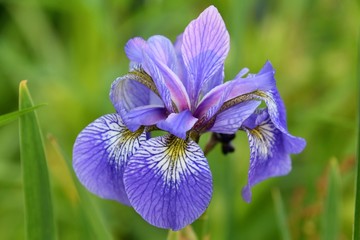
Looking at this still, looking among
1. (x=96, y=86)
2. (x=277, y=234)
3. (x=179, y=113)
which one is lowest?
(x=277, y=234)

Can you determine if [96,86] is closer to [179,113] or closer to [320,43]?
[320,43]

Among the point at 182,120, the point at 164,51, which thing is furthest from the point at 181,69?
the point at 182,120

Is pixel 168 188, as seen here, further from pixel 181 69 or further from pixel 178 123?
pixel 181 69

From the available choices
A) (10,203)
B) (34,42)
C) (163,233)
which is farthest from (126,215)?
(34,42)

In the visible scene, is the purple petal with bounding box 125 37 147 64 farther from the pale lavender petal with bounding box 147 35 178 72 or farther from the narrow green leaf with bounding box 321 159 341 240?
the narrow green leaf with bounding box 321 159 341 240

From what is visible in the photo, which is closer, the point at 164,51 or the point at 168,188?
the point at 168,188

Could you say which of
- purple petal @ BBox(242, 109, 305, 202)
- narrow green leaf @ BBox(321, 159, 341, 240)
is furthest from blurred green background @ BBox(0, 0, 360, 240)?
purple petal @ BBox(242, 109, 305, 202)
